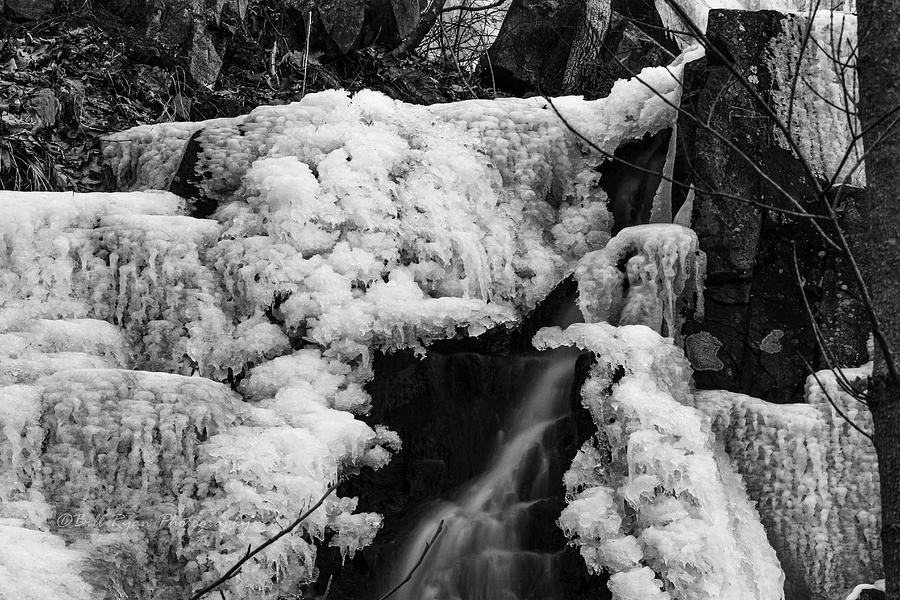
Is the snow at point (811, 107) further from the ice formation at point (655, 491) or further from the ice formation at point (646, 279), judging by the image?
the ice formation at point (655, 491)

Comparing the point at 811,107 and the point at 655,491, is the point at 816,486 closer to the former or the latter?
the point at 655,491

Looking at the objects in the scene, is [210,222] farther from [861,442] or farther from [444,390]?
[861,442]

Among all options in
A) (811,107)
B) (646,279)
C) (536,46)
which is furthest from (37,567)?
(536,46)

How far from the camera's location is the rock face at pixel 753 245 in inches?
196

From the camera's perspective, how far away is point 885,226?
255 cm

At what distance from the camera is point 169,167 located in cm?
605

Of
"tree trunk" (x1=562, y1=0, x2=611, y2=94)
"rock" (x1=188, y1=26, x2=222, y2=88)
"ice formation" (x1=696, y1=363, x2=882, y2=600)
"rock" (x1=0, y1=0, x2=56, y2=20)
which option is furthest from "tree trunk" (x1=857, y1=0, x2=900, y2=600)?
"rock" (x1=0, y1=0, x2=56, y2=20)

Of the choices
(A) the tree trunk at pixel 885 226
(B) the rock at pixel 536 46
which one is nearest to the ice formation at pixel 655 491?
(A) the tree trunk at pixel 885 226

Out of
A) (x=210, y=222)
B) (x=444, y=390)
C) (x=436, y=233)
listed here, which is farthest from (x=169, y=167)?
(x=444, y=390)

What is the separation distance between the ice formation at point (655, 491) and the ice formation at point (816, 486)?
0.13m

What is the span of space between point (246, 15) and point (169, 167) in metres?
3.23

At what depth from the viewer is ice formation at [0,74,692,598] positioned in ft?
12.2

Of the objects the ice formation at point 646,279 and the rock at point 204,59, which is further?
the rock at point 204,59

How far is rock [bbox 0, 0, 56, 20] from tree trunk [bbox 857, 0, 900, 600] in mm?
6903
